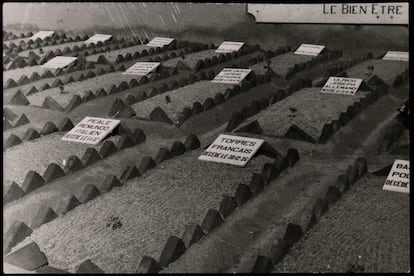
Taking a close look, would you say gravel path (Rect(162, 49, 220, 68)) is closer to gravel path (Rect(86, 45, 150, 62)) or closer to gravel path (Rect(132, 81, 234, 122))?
gravel path (Rect(86, 45, 150, 62))

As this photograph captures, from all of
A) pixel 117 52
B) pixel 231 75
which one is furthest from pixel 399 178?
pixel 117 52

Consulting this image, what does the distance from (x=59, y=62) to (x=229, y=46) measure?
1.67 meters

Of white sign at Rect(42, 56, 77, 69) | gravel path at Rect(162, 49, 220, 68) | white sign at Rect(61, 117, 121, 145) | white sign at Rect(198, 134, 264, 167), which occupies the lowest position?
gravel path at Rect(162, 49, 220, 68)

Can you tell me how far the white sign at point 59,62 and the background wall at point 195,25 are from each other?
1.48m

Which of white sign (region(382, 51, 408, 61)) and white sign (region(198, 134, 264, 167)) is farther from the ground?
white sign (region(198, 134, 264, 167))

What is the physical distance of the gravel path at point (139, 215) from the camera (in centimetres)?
200

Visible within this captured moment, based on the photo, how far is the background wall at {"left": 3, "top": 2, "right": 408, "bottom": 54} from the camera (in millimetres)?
5266

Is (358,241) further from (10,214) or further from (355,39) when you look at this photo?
(355,39)

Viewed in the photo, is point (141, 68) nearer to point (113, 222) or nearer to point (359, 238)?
point (113, 222)

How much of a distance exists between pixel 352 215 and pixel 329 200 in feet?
0.43

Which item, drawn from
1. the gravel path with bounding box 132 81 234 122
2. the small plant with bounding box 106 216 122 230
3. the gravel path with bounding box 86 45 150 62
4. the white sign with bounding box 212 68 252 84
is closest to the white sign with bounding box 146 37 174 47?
the gravel path with bounding box 86 45 150 62

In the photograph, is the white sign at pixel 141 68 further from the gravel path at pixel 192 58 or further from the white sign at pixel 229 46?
the white sign at pixel 229 46

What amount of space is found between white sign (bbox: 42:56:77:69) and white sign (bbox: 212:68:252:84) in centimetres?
148

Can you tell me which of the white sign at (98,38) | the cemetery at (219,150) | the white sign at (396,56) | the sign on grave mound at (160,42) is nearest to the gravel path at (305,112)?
the cemetery at (219,150)
